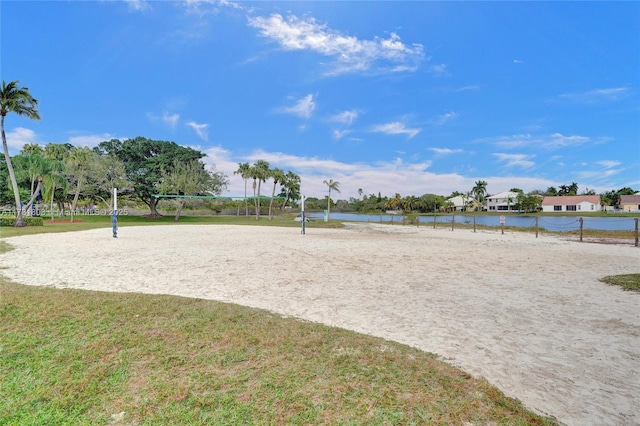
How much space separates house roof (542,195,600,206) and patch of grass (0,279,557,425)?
85.7m

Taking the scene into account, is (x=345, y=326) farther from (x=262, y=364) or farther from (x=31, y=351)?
(x=31, y=351)

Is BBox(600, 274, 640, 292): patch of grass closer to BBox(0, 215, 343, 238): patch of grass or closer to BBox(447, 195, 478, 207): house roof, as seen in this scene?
BBox(0, 215, 343, 238): patch of grass

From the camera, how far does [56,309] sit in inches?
164

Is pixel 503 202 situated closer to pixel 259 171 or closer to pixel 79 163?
pixel 259 171

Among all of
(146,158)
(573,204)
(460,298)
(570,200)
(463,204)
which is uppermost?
(146,158)

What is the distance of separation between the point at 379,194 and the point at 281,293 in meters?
A: 95.9

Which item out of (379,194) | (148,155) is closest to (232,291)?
(148,155)

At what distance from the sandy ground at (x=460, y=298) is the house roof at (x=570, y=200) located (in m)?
73.9

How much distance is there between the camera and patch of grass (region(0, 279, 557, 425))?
2213mm

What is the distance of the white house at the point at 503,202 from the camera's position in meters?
78.8

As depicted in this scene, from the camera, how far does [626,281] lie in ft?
Result: 22.4

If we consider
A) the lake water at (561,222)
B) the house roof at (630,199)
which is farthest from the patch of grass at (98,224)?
the house roof at (630,199)

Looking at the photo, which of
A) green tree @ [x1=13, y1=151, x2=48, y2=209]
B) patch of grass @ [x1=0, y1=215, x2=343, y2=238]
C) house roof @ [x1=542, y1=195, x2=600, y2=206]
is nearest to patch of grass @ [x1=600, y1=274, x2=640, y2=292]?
patch of grass @ [x1=0, y1=215, x2=343, y2=238]

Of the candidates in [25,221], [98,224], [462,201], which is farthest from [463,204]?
[25,221]
